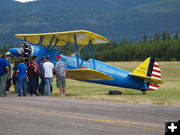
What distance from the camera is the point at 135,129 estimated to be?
874 centimetres

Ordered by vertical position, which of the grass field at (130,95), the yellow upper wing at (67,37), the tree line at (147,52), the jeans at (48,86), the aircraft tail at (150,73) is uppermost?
the tree line at (147,52)

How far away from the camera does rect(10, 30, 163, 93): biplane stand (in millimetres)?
21438

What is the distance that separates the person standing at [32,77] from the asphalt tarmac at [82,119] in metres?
5.63

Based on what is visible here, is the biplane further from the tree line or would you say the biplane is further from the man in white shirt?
the tree line

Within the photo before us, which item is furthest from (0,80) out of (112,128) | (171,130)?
(171,130)

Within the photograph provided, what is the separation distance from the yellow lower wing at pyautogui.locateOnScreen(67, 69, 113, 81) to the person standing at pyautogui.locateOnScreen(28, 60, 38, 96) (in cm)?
233

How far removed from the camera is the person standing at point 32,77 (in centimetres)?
1892

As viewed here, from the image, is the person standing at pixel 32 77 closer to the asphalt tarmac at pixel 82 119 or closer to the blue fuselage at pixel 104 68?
the blue fuselage at pixel 104 68

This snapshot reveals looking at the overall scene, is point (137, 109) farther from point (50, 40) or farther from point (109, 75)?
point (50, 40)

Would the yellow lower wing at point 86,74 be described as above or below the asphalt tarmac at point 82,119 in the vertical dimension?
above

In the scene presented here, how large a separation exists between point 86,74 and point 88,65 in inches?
56.6

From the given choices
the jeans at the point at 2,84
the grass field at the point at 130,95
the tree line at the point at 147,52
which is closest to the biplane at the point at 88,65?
the grass field at the point at 130,95

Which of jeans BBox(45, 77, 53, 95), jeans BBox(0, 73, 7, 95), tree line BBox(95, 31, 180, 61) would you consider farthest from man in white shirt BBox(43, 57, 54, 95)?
tree line BBox(95, 31, 180, 61)

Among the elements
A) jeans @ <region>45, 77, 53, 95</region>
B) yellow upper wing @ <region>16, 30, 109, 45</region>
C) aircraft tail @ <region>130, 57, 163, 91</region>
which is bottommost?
jeans @ <region>45, 77, 53, 95</region>
